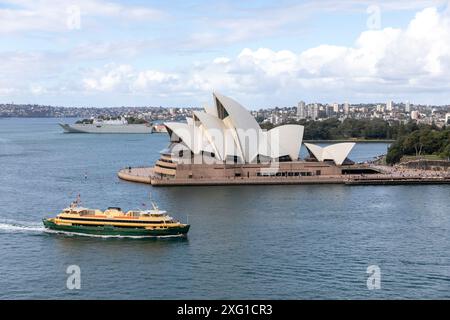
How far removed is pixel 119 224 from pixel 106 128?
8546 centimetres

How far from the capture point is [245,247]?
65.6 feet

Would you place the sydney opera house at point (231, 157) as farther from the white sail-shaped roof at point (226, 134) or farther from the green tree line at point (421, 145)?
the green tree line at point (421, 145)

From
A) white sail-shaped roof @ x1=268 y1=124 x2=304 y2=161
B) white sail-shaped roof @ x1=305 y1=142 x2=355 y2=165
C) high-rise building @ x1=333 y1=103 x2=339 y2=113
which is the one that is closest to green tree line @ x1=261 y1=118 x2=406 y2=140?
white sail-shaped roof @ x1=268 y1=124 x2=304 y2=161

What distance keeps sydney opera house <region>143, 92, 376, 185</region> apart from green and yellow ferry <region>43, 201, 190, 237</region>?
1357cm

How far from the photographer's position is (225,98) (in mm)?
37750

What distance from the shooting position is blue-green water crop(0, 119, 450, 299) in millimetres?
15852

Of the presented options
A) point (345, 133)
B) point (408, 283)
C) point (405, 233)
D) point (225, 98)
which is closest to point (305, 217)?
point (405, 233)

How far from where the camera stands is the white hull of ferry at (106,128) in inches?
4018

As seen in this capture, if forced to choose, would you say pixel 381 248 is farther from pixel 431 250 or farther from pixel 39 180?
pixel 39 180

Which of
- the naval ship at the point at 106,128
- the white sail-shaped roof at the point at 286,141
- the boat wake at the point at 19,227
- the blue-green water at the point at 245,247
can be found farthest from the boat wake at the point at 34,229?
the naval ship at the point at 106,128

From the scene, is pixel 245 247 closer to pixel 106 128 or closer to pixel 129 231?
pixel 129 231

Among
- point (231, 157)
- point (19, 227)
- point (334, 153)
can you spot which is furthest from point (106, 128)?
point (19, 227)
